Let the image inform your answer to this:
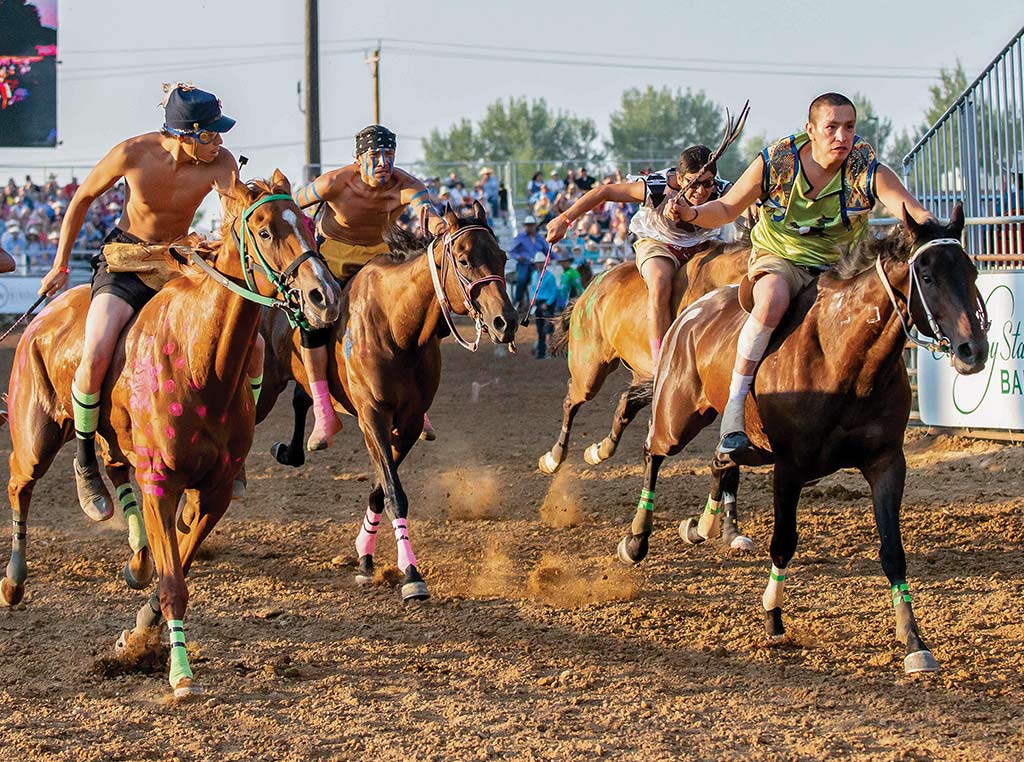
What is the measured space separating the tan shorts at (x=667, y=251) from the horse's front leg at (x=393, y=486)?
247 cm

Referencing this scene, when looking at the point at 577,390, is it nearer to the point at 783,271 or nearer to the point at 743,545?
the point at 743,545

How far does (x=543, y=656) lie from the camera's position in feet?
20.0

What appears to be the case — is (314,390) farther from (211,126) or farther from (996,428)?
(996,428)

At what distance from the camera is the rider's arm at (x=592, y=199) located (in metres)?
6.93

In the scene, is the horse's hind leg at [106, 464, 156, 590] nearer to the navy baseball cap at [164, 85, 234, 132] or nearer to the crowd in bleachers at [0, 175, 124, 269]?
the navy baseball cap at [164, 85, 234, 132]

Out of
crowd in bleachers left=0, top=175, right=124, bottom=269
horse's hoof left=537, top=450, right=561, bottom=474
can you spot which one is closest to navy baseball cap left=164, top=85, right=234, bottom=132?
horse's hoof left=537, top=450, right=561, bottom=474

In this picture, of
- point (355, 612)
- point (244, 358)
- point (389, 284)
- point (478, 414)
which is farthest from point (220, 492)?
point (478, 414)

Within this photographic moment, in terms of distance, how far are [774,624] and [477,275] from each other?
8.24ft

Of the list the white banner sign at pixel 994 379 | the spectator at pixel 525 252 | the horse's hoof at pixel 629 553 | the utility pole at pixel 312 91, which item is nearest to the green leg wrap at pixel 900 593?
the horse's hoof at pixel 629 553

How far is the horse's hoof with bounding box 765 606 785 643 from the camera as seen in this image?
6.23 meters

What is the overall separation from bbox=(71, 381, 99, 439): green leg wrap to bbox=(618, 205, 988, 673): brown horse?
3137 mm

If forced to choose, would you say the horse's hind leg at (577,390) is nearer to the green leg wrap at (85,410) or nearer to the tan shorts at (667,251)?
the tan shorts at (667,251)

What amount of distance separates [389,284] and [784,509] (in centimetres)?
286

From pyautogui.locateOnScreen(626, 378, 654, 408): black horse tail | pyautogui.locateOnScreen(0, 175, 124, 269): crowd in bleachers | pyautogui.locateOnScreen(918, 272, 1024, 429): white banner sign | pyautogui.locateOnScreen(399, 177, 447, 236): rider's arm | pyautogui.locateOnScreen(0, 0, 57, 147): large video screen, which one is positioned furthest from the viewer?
pyautogui.locateOnScreen(0, 175, 124, 269): crowd in bleachers
